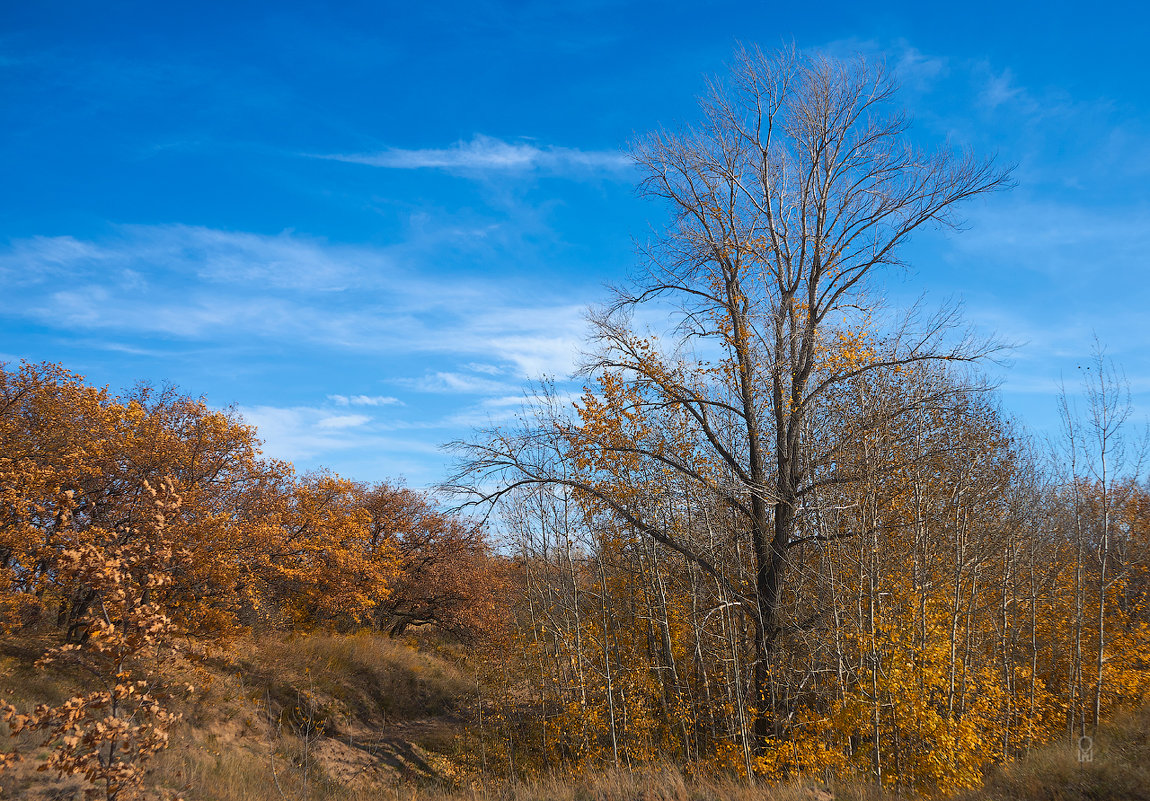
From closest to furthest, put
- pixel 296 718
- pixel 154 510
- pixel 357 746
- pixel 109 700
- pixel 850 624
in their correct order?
pixel 109 700 → pixel 154 510 → pixel 850 624 → pixel 296 718 → pixel 357 746

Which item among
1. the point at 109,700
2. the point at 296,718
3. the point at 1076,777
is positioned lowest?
the point at 296,718

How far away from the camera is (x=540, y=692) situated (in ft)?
64.6

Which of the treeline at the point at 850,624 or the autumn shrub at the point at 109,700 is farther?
the treeline at the point at 850,624

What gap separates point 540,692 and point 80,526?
43.1ft

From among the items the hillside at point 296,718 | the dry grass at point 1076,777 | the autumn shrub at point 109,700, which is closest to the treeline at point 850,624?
the dry grass at point 1076,777

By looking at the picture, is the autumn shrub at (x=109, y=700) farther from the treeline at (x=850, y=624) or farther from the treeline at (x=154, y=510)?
the treeline at (x=850, y=624)

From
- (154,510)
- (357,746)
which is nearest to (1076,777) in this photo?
(154,510)

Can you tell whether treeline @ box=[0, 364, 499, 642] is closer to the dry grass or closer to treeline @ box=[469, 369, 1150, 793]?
treeline @ box=[469, 369, 1150, 793]

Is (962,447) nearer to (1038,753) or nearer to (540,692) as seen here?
(1038,753)

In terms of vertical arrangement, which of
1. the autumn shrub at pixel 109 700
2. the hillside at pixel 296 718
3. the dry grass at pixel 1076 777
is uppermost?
the autumn shrub at pixel 109 700

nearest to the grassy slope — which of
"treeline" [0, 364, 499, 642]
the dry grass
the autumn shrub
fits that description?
the dry grass

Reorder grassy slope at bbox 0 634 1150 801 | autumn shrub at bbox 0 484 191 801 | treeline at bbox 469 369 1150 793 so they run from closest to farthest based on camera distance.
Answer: autumn shrub at bbox 0 484 191 801 → grassy slope at bbox 0 634 1150 801 → treeline at bbox 469 369 1150 793

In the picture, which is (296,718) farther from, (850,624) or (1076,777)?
(1076,777)

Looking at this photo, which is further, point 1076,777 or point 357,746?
point 357,746
